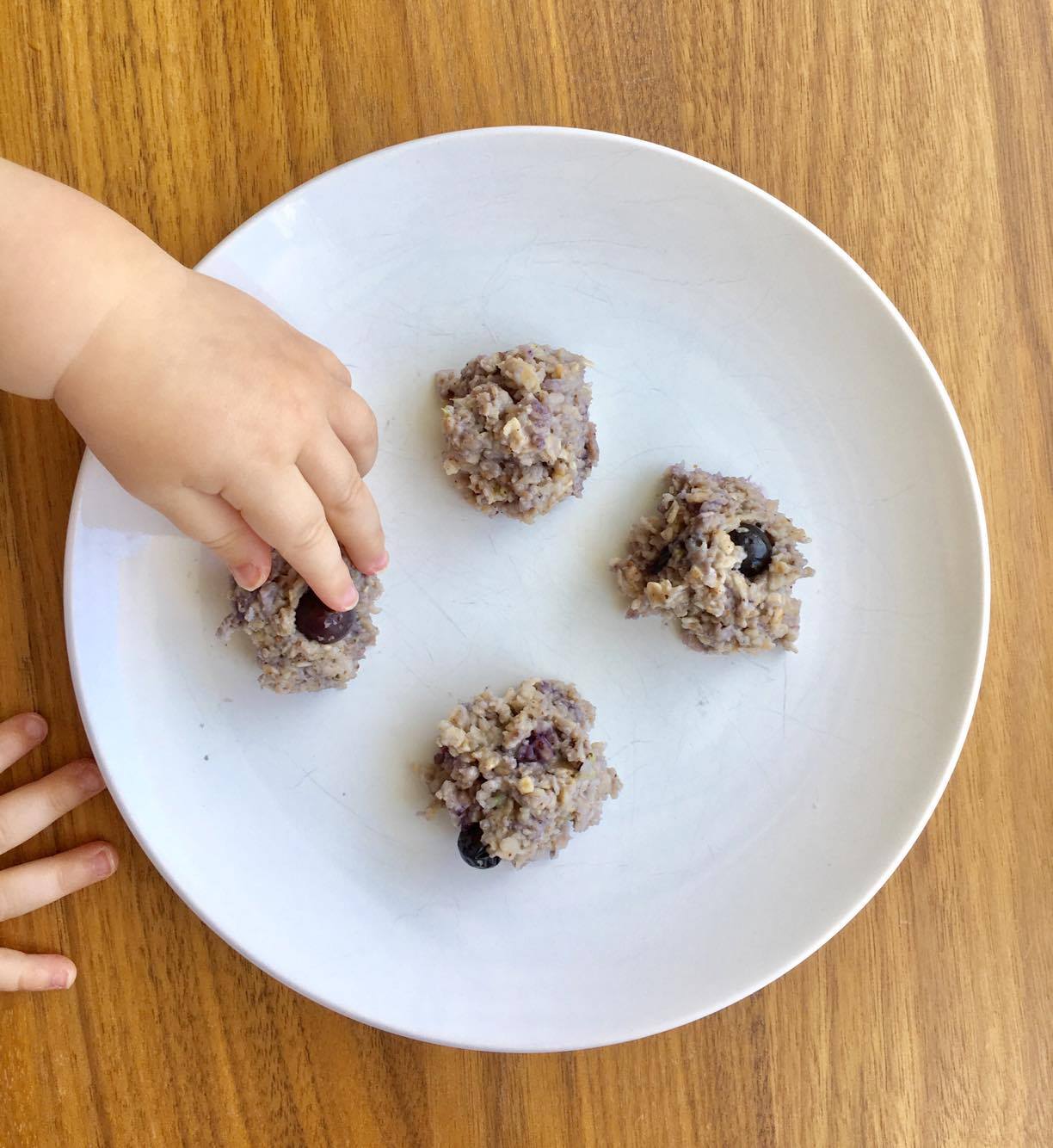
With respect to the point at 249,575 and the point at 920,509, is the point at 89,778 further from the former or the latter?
the point at 920,509

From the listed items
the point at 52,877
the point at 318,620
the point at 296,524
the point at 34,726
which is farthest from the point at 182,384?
the point at 52,877

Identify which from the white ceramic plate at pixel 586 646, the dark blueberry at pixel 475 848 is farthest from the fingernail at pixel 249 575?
the dark blueberry at pixel 475 848

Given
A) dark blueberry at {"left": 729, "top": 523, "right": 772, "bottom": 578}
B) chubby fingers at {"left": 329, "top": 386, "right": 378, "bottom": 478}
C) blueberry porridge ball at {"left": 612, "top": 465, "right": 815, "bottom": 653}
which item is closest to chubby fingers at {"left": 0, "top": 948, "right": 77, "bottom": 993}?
chubby fingers at {"left": 329, "top": 386, "right": 378, "bottom": 478}

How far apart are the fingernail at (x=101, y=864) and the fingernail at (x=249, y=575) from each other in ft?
1.21

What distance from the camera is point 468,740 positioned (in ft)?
3.11

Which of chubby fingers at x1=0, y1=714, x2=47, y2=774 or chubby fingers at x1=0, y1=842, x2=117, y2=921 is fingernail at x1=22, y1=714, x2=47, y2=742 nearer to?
chubby fingers at x1=0, y1=714, x2=47, y2=774

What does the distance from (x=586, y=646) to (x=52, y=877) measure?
2.07 ft

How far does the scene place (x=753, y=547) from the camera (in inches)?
37.1

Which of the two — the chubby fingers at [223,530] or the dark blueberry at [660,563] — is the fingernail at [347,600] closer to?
the chubby fingers at [223,530]

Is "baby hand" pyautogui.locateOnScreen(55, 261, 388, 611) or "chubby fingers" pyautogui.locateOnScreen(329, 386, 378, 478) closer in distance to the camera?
"baby hand" pyautogui.locateOnScreen(55, 261, 388, 611)

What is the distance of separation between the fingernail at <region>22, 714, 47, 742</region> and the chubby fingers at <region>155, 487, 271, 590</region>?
31cm

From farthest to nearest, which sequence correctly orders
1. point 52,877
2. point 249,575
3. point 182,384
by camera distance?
1. point 52,877
2. point 249,575
3. point 182,384

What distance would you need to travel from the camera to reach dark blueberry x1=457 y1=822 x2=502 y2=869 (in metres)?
0.93

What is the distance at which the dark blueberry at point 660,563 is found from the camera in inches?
38.7
